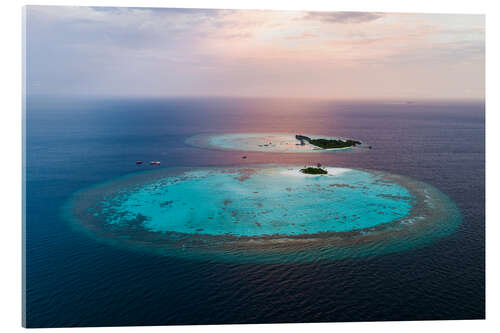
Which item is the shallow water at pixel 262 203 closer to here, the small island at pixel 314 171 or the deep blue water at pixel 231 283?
the small island at pixel 314 171

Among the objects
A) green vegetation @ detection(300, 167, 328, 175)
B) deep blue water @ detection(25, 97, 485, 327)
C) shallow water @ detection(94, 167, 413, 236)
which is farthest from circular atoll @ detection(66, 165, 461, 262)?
deep blue water @ detection(25, 97, 485, 327)

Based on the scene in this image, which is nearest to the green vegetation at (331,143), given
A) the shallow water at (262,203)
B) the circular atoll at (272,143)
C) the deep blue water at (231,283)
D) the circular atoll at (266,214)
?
the circular atoll at (272,143)

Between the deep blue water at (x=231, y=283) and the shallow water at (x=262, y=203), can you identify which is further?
the shallow water at (x=262, y=203)

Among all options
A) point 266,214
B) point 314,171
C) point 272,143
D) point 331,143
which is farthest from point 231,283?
point 331,143

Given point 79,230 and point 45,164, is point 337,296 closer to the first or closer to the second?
point 79,230

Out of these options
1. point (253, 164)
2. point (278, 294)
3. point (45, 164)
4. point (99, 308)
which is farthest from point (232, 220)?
point (45, 164)

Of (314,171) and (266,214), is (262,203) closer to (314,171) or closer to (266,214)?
(266,214)

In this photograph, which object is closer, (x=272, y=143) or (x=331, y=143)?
(x=331, y=143)
